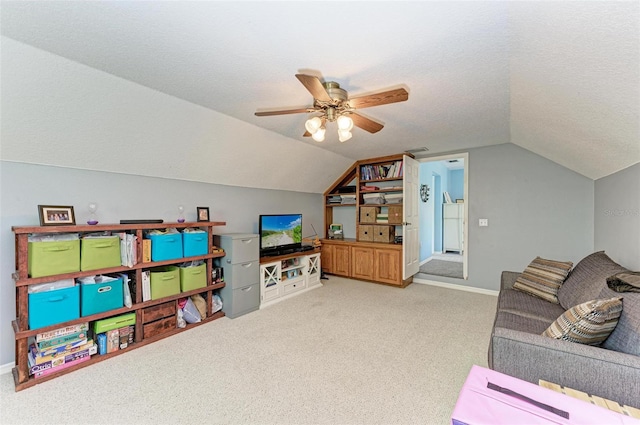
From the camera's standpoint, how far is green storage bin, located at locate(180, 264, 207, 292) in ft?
9.29

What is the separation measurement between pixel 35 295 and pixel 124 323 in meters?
0.66

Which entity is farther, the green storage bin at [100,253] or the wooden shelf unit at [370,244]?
the wooden shelf unit at [370,244]

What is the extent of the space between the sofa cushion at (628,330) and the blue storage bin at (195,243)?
3.25 m

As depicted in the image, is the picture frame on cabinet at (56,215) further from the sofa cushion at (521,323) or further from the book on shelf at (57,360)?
the sofa cushion at (521,323)

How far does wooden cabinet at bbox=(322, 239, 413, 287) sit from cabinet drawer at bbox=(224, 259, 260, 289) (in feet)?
6.07

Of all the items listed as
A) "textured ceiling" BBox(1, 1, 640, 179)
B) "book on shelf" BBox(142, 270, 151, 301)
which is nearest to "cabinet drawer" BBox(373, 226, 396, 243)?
"textured ceiling" BBox(1, 1, 640, 179)

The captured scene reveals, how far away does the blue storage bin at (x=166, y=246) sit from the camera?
2.63 meters

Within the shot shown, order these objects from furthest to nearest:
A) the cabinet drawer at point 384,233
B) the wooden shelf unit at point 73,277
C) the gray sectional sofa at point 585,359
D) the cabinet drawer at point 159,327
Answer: the cabinet drawer at point 384,233
the cabinet drawer at point 159,327
the wooden shelf unit at point 73,277
the gray sectional sofa at point 585,359

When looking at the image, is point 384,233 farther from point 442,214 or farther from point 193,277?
point 442,214

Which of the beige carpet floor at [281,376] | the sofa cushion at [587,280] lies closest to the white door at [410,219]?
the beige carpet floor at [281,376]

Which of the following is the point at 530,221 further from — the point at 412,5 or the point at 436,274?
the point at 412,5

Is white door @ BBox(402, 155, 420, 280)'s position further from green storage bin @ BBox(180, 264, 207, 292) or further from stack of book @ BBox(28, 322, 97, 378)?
stack of book @ BBox(28, 322, 97, 378)

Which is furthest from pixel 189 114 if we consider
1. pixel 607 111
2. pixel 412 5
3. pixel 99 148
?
pixel 607 111

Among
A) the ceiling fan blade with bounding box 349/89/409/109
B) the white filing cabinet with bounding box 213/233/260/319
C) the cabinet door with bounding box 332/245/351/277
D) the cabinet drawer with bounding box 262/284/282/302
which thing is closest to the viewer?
the ceiling fan blade with bounding box 349/89/409/109
